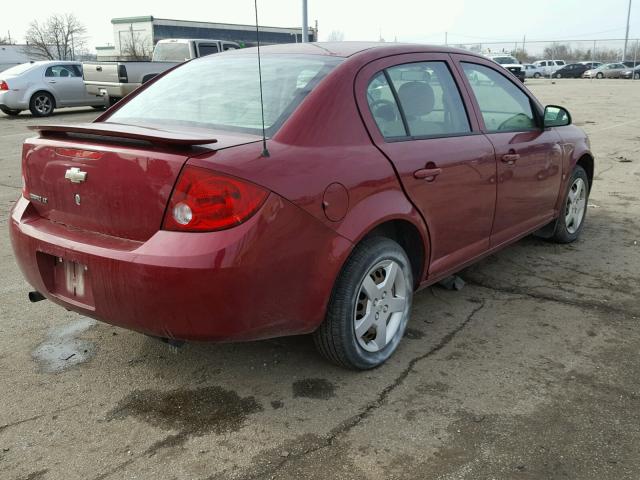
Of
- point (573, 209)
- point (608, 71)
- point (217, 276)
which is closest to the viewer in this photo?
point (217, 276)

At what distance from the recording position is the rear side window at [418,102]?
315 cm

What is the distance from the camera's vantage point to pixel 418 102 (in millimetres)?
3400

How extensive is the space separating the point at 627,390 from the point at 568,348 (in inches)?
18.4

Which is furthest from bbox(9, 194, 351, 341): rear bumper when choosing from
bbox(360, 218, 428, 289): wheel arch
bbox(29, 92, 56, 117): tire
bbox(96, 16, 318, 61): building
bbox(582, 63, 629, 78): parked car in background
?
bbox(96, 16, 318, 61): building

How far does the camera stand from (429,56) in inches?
142

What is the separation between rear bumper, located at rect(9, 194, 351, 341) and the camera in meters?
2.39

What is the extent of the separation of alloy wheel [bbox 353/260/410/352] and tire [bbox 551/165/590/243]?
2379mm

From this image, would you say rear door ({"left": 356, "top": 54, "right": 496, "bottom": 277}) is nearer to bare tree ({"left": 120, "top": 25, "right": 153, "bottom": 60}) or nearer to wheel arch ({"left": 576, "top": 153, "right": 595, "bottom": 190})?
wheel arch ({"left": 576, "top": 153, "right": 595, "bottom": 190})

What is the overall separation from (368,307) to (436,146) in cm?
99

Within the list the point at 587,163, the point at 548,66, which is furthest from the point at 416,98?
the point at 548,66

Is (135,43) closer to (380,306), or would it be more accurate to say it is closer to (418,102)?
(418,102)

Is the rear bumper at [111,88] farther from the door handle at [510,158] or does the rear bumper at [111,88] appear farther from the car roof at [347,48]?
the door handle at [510,158]

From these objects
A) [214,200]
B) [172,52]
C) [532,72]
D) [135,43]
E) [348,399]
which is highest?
[135,43]

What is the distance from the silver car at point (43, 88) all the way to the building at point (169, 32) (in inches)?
1611
